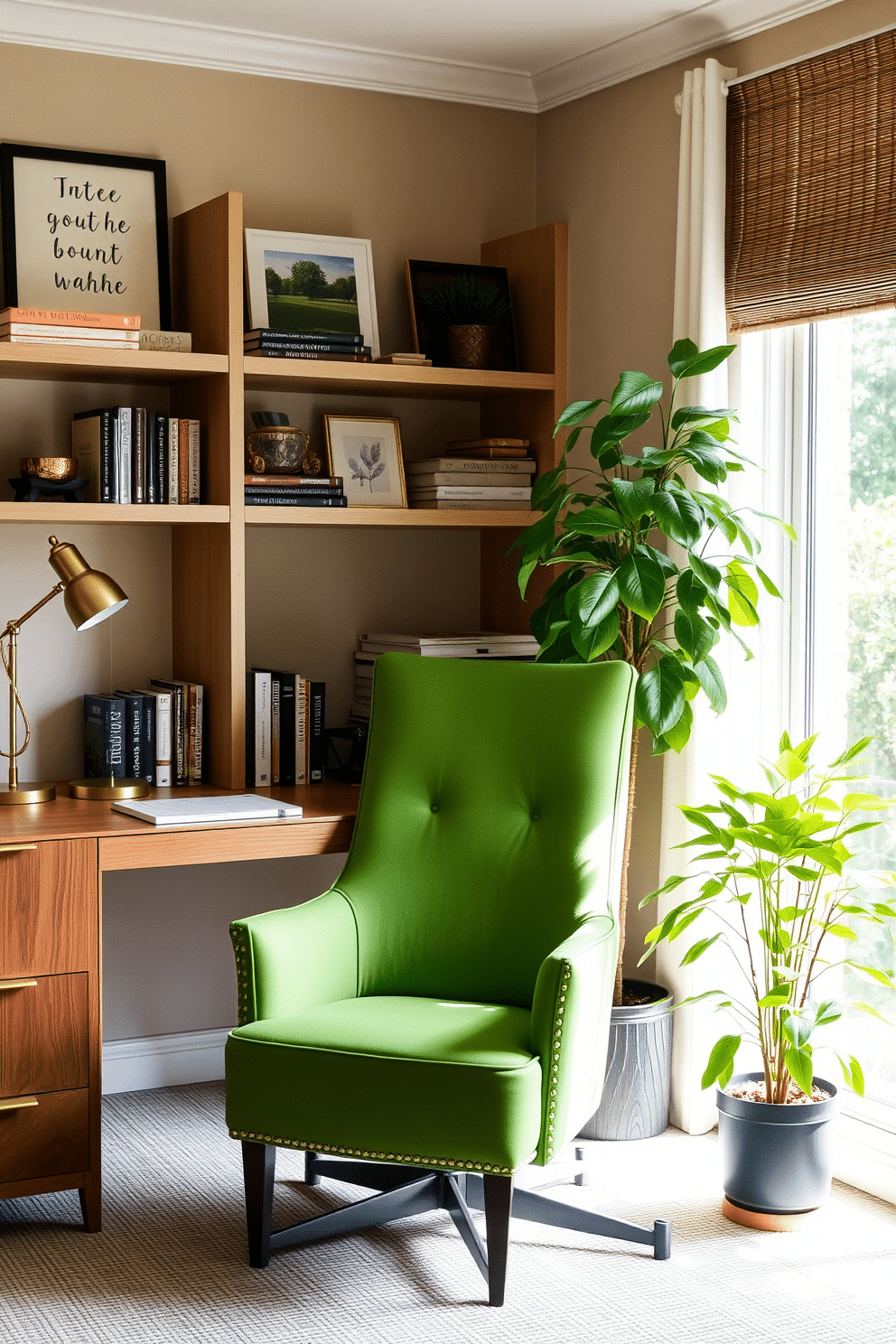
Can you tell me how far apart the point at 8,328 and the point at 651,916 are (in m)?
1.96

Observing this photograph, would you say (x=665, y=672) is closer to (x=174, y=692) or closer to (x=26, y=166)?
(x=174, y=692)

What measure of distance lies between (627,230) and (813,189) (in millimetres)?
674

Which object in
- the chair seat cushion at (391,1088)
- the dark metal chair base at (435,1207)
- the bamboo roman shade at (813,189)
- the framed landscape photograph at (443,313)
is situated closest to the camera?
the chair seat cushion at (391,1088)

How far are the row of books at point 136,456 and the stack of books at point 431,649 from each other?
61cm

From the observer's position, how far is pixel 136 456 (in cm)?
322

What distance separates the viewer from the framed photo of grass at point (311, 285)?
3.47 m

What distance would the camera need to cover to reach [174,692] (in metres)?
3.34

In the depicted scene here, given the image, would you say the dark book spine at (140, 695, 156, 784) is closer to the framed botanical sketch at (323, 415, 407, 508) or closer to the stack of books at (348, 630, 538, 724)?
the stack of books at (348, 630, 538, 724)

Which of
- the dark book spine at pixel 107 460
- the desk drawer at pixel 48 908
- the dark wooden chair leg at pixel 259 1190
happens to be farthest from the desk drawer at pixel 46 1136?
the dark book spine at pixel 107 460

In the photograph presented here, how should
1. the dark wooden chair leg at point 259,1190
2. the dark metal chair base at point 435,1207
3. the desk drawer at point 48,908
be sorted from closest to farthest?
the dark metal chair base at point 435,1207, the dark wooden chair leg at point 259,1190, the desk drawer at point 48,908

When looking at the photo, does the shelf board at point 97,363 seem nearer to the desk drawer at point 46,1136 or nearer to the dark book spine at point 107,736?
the dark book spine at point 107,736

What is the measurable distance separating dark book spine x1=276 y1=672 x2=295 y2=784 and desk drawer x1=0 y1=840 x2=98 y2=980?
0.72 metres

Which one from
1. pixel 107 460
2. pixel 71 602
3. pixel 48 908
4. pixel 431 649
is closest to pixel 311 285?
pixel 107 460

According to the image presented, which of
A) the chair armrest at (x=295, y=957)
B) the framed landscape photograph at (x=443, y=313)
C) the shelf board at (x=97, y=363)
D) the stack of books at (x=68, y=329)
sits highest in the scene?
the framed landscape photograph at (x=443, y=313)
